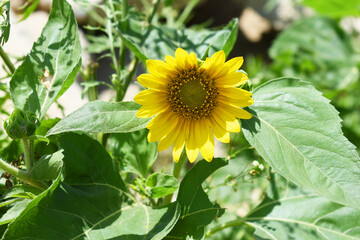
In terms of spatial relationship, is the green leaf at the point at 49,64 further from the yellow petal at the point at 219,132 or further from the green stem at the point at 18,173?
the yellow petal at the point at 219,132

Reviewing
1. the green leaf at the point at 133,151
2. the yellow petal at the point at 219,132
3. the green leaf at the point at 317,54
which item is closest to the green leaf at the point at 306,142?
the yellow petal at the point at 219,132

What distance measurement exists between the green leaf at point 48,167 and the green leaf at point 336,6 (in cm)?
156

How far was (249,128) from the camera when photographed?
0.76m

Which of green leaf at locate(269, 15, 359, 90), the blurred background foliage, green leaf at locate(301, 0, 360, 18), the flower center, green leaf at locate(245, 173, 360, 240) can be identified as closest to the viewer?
the flower center

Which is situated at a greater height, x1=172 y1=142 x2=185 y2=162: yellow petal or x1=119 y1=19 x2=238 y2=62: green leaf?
x1=119 y1=19 x2=238 y2=62: green leaf

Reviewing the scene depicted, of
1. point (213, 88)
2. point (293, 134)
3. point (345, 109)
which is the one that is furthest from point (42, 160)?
point (345, 109)

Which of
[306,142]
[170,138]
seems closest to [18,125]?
[170,138]

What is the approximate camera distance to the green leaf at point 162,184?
0.77 m

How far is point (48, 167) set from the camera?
0.71 meters

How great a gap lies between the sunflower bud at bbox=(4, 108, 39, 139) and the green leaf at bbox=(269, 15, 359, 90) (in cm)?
175

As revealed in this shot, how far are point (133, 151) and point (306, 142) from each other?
38cm

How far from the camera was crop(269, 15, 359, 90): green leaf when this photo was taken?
7.34ft

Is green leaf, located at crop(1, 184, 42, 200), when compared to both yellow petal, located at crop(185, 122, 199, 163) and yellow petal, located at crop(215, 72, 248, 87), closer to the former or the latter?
yellow petal, located at crop(185, 122, 199, 163)

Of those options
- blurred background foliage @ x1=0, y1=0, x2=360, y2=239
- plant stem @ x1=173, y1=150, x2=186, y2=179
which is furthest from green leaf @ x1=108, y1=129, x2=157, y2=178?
plant stem @ x1=173, y1=150, x2=186, y2=179
